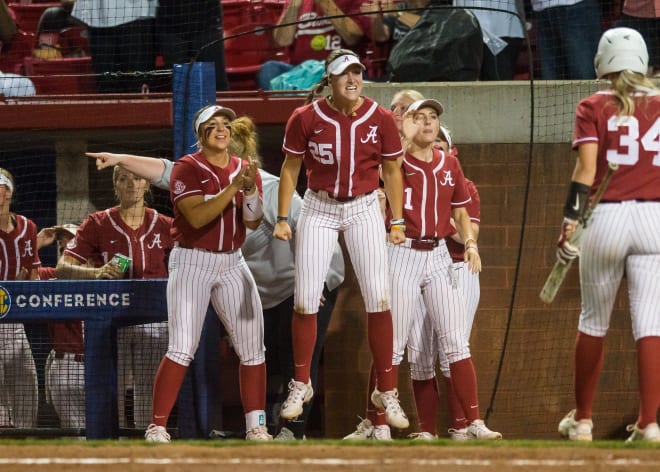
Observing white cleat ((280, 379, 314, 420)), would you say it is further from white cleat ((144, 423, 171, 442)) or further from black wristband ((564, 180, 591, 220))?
black wristband ((564, 180, 591, 220))

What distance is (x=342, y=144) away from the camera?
6.50 meters

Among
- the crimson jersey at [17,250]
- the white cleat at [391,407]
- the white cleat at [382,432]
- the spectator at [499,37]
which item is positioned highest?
the spectator at [499,37]

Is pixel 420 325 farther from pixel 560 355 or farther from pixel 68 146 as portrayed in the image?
pixel 68 146

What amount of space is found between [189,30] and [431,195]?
2825mm

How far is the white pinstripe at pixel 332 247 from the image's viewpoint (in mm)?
6512

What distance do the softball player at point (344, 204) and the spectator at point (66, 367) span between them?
74.7 inches

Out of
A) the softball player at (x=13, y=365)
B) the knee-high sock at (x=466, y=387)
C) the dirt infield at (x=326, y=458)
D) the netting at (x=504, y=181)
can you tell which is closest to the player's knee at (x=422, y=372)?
the knee-high sock at (x=466, y=387)

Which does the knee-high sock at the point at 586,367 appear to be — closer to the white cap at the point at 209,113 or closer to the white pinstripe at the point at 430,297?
the white pinstripe at the point at 430,297

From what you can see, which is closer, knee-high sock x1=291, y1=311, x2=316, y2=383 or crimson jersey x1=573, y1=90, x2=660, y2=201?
crimson jersey x1=573, y1=90, x2=660, y2=201

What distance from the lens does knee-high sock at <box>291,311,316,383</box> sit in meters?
6.55

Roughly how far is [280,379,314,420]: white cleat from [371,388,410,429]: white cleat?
360 mm

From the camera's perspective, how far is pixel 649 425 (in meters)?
5.56

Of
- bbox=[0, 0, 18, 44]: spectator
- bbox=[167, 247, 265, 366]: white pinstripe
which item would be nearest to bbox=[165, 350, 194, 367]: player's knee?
bbox=[167, 247, 265, 366]: white pinstripe

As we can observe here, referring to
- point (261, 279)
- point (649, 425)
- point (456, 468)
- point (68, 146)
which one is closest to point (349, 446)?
point (456, 468)
